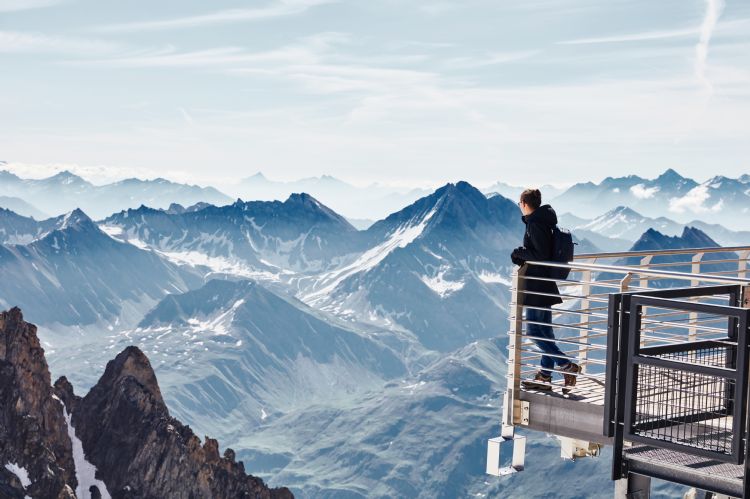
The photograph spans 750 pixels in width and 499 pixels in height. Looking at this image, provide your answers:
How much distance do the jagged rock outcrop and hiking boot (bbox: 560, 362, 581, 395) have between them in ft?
389

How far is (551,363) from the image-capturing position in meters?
19.0

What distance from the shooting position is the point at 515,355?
18062 millimetres

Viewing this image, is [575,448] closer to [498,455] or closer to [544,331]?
[498,455]

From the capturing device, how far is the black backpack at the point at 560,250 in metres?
18.4

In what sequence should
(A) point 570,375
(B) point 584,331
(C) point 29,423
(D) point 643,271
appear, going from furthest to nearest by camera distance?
(C) point 29,423, (B) point 584,331, (A) point 570,375, (D) point 643,271

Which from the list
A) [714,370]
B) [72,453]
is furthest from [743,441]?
[72,453]

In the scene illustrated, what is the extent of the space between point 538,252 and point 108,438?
16054cm

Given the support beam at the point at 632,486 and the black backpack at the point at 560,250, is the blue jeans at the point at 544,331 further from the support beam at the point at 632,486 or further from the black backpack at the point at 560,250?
A: the support beam at the point at 632,486

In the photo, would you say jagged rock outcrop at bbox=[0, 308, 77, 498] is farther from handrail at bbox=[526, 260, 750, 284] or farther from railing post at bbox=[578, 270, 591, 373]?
handrail at bbox=[526, 260, 750, 284]

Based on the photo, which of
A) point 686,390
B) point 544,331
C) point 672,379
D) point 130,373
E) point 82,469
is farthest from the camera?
point 130,373

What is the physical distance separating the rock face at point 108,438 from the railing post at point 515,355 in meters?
124

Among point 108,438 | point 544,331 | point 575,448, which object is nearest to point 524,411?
point 575,448

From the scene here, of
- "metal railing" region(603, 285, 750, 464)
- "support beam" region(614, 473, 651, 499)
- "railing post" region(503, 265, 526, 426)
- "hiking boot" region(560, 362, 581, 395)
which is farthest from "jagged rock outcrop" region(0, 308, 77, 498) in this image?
"metal railing" region(603, 285, 750, 464)

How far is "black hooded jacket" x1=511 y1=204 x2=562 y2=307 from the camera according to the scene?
18.4 meters
